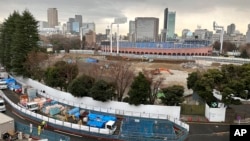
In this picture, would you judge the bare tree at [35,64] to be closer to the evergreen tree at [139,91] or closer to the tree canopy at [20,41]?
the tree canopy at [20,41]

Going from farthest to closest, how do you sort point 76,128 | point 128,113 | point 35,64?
point 35,64
point 128,113
point 76,128

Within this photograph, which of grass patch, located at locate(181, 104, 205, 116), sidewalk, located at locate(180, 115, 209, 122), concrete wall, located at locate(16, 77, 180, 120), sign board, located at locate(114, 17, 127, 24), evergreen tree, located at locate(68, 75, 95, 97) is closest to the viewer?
sidewalk, located at locate(180, 115, 209, 122)

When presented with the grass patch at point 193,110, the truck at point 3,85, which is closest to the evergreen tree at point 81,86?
the grass patch at point 193,110

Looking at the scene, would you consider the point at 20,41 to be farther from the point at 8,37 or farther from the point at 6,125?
the point at 6,125

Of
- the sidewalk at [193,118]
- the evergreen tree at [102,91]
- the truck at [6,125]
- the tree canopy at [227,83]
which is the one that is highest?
the tree canopy at [227,83]

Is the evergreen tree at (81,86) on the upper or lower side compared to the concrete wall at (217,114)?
upper

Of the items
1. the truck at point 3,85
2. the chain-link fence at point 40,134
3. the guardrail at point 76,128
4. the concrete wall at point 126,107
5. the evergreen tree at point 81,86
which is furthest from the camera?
the truck at point 3,85

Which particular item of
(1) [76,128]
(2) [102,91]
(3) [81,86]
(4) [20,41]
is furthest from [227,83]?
(4) [20,41]

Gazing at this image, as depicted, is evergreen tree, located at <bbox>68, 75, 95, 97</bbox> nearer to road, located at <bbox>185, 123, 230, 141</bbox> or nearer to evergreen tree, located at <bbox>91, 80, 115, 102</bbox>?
evergreen tree, located at <bbox>91, 80, 115, 102</bbox>

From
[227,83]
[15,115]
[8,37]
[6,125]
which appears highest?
[8,37]

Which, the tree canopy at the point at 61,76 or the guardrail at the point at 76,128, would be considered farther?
the tree canopy at the point at 61,76

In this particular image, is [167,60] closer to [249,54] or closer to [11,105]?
[249,54]

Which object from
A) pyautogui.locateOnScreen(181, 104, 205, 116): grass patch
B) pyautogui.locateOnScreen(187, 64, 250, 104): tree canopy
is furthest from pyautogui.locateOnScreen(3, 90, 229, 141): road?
pyautogui.locateOnScreen(187, 64, 250, 104): tree canopy

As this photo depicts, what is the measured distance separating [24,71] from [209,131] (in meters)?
29.4
